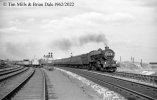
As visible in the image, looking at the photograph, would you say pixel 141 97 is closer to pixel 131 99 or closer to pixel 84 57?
pixel 131 99

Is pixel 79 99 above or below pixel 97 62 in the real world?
below

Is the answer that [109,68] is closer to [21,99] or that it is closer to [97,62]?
[97,62]

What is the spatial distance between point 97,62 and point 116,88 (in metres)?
22.1

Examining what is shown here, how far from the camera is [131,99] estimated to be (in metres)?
13.2

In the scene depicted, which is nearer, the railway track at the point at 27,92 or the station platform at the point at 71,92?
the railway track at the point at 27,92

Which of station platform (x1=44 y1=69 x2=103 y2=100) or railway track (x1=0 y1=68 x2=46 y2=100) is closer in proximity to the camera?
railway track (x1=0 y1=68 x2=46 y2=100)

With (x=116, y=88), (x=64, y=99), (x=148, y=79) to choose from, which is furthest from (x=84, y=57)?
(x=64, y=99)

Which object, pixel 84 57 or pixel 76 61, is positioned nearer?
pixel 84 57

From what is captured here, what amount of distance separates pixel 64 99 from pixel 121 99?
294cm

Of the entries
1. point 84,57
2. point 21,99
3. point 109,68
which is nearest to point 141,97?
point 21,99

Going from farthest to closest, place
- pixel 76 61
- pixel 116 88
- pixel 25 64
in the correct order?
pixel 25 64 < pixel 76 61 < pixel 116 88

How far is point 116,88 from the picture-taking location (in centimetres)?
1783

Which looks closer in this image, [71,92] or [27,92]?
[27,92]

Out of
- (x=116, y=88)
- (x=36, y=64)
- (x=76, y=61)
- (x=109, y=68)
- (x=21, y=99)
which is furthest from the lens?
(x=36, y=64)
